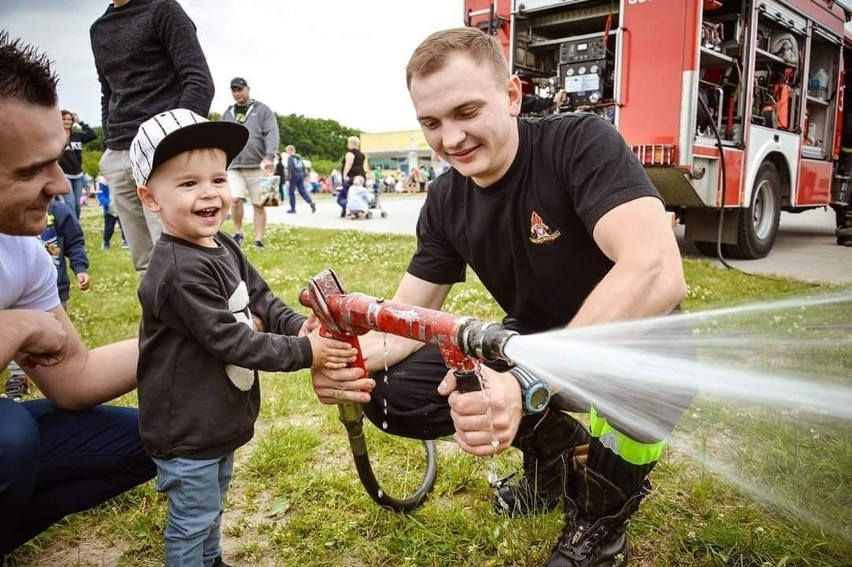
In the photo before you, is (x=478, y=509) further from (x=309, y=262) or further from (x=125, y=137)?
(x=309, y=262)

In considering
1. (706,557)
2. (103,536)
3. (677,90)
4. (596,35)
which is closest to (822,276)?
(677,90)

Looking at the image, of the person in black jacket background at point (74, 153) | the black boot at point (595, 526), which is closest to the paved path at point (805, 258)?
the black boot at point (595, 526)

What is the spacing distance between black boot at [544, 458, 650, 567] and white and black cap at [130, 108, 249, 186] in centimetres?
181

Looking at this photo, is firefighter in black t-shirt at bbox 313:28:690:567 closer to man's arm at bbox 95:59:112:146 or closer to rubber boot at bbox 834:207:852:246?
man's arm at bbox 95:59:112:146

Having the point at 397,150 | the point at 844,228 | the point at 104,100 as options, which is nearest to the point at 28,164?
the point at 104,100

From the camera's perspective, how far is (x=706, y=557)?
2322 millimetres

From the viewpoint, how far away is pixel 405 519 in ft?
8.70

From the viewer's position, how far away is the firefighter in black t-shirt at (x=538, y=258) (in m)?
2.02

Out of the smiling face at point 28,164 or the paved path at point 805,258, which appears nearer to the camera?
the smiling face at point 28,164

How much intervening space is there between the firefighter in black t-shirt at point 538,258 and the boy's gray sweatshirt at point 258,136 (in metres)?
7.34

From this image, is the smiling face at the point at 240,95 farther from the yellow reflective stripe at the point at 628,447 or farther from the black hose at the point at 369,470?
the yellow reflective stripe at the point at 628,447

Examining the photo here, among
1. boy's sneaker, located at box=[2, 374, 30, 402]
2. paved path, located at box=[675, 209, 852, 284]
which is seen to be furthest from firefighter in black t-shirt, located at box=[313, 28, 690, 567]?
paved path, located at box=[675, 209, 852, 284]

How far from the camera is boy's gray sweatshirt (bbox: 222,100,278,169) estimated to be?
9414 millimetres

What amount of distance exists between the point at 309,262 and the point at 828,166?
883 cm
